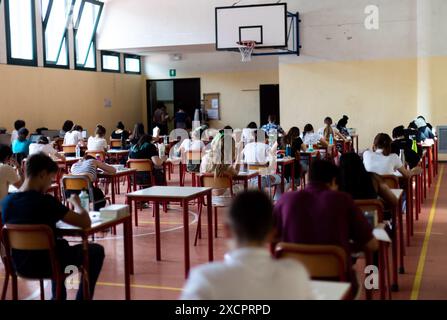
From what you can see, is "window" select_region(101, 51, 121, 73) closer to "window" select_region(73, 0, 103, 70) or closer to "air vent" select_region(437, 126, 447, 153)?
"window" select_region(73, 0, 103, 70)

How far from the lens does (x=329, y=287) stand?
258 centimetres

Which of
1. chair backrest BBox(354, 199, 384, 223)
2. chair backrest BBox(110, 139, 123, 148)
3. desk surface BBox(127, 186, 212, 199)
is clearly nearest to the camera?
chair backrest BBox(354, 199, 384, 223)

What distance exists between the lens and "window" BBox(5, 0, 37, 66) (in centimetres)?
1289

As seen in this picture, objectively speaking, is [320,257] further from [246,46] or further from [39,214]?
[246,46]

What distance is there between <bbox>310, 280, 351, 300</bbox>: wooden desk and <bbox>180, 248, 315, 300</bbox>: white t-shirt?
1.29 ft

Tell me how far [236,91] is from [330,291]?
16.6 metres

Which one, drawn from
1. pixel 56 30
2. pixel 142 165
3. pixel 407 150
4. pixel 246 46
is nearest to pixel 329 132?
pixel 246 46

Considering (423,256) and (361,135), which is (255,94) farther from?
(423,256)

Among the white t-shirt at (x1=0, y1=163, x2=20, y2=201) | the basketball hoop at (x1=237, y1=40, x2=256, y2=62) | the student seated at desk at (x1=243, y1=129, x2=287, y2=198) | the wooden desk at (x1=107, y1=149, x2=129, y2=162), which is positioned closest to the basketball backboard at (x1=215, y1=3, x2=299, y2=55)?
the basketball hoop at (x1=237, y1=40, x2=256, y2=62)

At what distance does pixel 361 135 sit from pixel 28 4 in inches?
353

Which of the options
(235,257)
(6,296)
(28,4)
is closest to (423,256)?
(6,296)

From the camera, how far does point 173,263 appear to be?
5.73 metres

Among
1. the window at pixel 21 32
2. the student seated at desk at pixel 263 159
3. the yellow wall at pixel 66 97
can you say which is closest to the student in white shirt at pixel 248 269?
the student seated at desk at pixel 263 159

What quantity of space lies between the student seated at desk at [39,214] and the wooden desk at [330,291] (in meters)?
1.88
